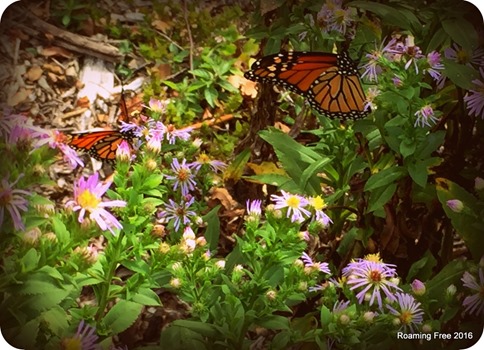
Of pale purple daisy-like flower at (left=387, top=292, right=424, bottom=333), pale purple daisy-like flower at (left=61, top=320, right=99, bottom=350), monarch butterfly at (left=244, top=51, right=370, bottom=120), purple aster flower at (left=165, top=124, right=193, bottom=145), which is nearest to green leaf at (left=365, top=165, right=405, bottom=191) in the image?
monarch butterfly at (left=244, top=51, right=370, bottom=120)

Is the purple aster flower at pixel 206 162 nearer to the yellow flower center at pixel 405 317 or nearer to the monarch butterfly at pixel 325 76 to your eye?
the monarch butterfly at pixel 325 76

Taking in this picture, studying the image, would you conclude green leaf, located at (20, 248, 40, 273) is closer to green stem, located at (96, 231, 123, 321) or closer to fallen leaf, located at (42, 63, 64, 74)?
green stem, located at (96, 231, 123, 321)

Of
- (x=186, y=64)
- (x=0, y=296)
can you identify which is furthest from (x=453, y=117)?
(x=0, y=296)

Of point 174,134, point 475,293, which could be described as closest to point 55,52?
point 174,134

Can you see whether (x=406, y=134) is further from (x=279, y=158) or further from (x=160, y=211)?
(x=160, y=211)

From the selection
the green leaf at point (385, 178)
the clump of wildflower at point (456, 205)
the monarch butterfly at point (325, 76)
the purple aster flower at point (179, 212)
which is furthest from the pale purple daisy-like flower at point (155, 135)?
the clump of wildflower at point (456, 205)
